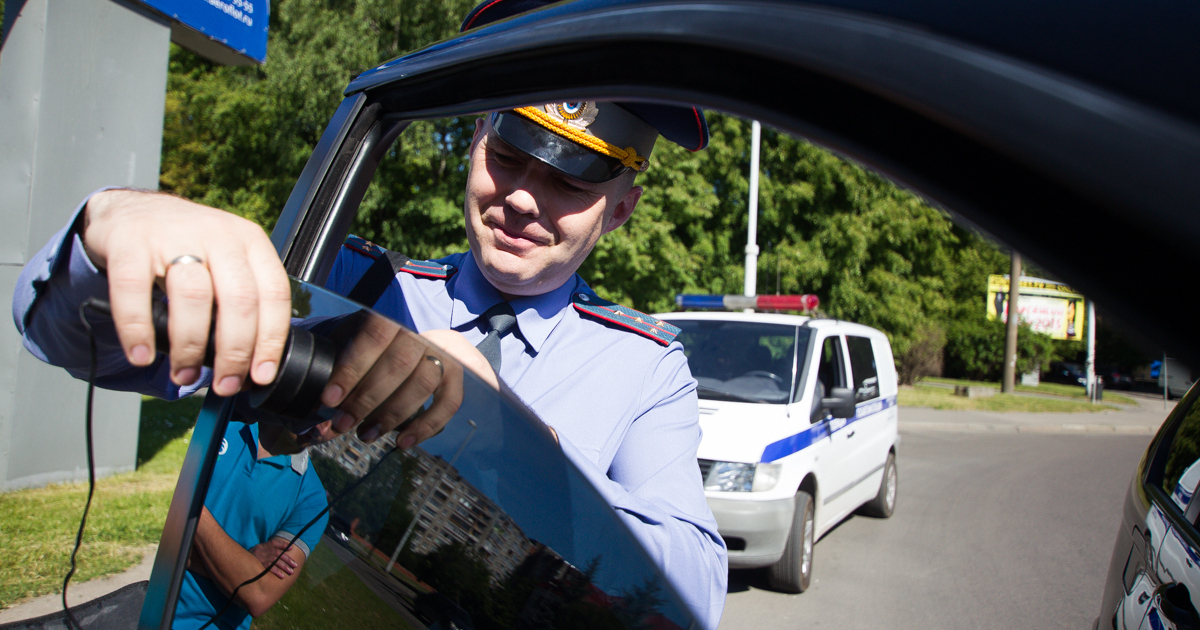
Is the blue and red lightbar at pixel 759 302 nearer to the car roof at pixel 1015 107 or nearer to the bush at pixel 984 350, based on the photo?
the car roof at pixel 1015 107

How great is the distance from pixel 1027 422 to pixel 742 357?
11.8 m

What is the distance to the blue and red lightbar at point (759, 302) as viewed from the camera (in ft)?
20.7

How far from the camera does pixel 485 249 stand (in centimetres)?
145

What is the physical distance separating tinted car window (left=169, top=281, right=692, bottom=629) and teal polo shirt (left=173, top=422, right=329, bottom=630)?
0.04m

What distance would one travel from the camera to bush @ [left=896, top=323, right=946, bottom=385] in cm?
1884

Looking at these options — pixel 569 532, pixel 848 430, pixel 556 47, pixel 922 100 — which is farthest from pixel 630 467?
pixel 848 430

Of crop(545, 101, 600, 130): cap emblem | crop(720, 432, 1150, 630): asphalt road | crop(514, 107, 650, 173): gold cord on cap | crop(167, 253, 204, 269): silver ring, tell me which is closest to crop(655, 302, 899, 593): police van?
crop(720, 432, 1150, 630): asphalt road

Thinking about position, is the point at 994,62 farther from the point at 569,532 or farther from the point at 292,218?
the point at 292,218

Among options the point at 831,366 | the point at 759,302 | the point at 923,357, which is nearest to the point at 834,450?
the point at 831,366

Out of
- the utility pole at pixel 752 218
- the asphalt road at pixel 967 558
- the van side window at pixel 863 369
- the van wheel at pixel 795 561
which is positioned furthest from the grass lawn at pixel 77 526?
the utility pole at pixel 752 218

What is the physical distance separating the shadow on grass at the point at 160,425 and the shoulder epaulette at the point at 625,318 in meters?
5.81

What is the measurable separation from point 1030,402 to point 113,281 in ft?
67.2

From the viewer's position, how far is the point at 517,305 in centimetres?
158

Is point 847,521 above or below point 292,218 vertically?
below
